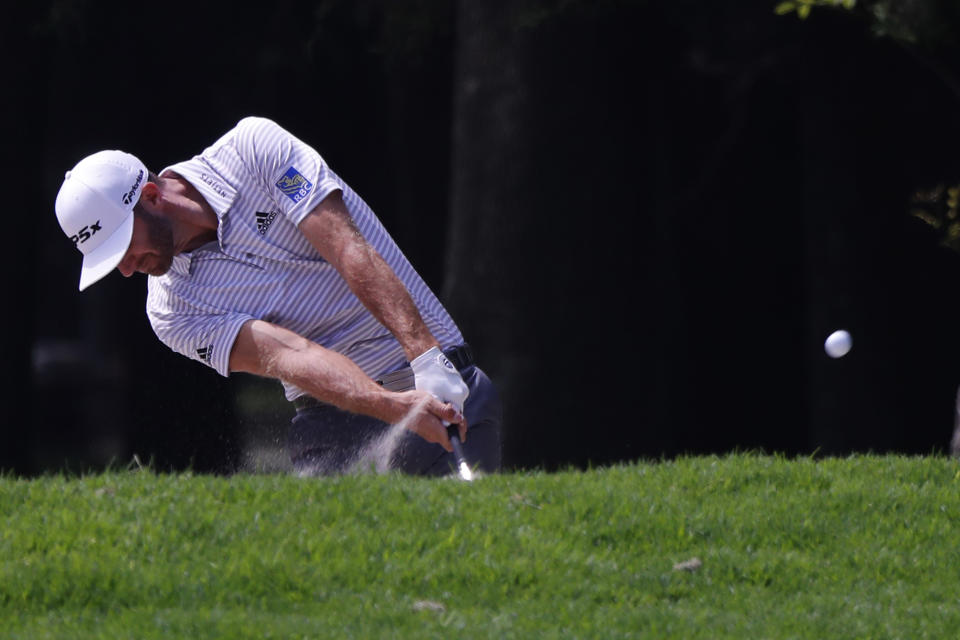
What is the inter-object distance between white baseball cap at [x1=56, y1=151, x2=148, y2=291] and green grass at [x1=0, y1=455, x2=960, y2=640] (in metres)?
0.76

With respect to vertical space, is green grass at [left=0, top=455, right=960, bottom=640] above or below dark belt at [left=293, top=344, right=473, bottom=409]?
below

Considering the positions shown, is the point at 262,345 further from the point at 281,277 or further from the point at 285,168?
the point at 285,168

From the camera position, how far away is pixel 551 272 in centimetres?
1104

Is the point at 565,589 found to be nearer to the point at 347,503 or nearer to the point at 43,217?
the point at 347,503

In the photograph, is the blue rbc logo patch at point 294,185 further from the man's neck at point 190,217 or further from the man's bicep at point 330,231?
the man's neck at point 190,217

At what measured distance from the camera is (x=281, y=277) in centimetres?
550

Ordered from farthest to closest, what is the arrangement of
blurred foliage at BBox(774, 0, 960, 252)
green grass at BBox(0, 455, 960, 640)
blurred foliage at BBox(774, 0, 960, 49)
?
blurred foliage at BBox(774, 0, 960, 49) → blurred foliage at BBox(774, 0, 960, 252) → green grass at BBox(0, 455, 960, 640)

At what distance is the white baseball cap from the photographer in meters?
5.34

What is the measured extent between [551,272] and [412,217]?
8.68ft

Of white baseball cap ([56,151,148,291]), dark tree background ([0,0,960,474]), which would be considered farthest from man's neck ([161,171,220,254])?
dark tree background ([0,0,960,474])

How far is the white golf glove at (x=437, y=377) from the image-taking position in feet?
16.6

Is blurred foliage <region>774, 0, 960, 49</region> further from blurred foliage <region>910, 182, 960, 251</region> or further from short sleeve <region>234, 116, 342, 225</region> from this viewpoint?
short sleeve <region>234, 116, 342, 225</region>

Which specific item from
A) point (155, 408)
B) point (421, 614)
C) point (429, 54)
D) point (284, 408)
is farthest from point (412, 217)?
point (421, 614)

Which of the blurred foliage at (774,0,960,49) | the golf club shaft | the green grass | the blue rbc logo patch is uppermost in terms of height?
the blurred foliage at (774,0,960,49)
